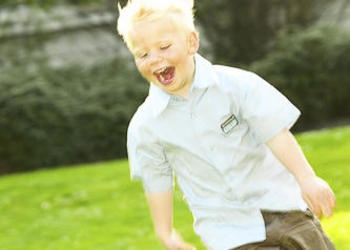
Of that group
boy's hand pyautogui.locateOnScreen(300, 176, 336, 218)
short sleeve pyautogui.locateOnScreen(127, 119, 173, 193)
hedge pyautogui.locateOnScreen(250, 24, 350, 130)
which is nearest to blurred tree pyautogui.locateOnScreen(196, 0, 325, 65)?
hedge pyautogui.locateOnScreen(250, 24, 350, 130)

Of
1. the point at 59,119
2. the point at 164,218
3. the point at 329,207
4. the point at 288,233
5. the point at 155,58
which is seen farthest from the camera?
the point at 59,119

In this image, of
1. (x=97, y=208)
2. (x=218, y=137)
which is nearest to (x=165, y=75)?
(x=218, y=137)

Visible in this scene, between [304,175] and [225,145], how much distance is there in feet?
0.96

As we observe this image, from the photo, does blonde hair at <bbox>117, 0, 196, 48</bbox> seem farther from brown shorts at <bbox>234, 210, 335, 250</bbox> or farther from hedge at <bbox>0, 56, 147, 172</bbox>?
hedge at <bbox>0, 56, 147, 172</bbox>

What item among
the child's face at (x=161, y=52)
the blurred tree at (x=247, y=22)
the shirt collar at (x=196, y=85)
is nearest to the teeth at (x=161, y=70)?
the child's face at (x=161, y=52)

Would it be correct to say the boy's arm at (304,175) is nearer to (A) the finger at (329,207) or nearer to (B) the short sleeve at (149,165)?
(A) the finger at (329,207)

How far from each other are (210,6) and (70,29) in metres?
3.17

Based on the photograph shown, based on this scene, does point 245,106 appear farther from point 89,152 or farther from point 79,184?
point 89,152

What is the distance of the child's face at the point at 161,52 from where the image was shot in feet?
10.2

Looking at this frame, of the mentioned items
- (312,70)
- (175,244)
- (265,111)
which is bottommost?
(312,70)

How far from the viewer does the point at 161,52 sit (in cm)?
313

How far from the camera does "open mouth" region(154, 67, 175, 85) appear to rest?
3127 mm

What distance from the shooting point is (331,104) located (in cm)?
1448

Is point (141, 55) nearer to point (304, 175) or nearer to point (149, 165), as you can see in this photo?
point (149, 165)
